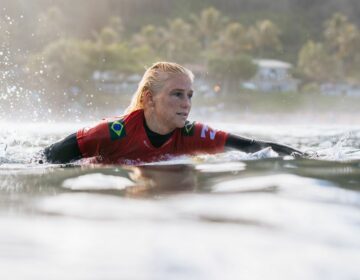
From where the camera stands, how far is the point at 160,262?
1.25 metres

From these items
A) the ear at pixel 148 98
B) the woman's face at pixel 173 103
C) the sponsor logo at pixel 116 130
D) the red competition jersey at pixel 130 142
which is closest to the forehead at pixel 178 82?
the woman's face at pixel 173 103

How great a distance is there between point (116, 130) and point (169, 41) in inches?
3020

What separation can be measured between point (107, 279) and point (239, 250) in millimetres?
311

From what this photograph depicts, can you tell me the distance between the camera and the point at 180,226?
61.2 inches

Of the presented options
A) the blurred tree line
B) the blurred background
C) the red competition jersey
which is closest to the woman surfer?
the red competition jersey

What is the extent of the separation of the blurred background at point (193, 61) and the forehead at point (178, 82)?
4578 centimetres

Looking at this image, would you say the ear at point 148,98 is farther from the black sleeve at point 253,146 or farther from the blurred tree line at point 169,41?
the blurred tree line at point 169,41

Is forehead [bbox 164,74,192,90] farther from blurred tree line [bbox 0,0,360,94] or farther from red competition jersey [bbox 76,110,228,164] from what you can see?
blurred tree line [bbox 0,0,360,94]

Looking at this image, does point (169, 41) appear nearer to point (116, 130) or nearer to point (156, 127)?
point (156, 127)

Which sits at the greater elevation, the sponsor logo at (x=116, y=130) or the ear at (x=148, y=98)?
the ear at (x=148, y=98)

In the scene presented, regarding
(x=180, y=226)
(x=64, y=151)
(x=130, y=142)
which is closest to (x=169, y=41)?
(x=130, y=142)

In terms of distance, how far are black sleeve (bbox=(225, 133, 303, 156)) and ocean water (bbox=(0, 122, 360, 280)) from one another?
1382mm

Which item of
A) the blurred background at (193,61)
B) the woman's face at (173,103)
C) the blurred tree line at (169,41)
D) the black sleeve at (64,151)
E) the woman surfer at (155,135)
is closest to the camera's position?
the black sleeve at (64,151)

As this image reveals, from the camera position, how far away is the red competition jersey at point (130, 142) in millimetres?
3951
